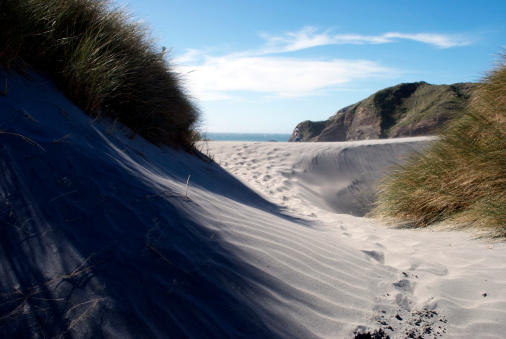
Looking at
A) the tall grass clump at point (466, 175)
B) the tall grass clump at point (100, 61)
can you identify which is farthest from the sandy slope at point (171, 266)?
the tall grass clump at point (100, 61)

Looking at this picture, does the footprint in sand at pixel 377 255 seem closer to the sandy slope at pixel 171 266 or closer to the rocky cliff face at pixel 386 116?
the sandy slope at pixel 171 266

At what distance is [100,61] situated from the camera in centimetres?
413

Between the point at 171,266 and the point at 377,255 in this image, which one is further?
the point at 377,255

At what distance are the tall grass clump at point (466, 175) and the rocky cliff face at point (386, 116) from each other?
17.7 metres

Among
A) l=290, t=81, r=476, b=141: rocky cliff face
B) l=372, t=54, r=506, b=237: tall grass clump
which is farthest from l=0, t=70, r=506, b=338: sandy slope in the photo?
l=290, t=81, r=476, b=141: rocky cliff face

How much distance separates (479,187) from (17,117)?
14.0ft

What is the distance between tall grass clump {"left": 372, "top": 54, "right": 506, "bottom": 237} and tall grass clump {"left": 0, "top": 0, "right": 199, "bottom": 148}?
3.64 metres

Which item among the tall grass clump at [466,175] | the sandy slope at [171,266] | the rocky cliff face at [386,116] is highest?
the rocky cliff face at [386,116]

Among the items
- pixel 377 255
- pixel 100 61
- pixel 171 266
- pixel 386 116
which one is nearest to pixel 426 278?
pixel 377 255

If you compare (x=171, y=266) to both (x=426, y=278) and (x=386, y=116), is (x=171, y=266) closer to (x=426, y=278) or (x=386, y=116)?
(x=426, y=278)

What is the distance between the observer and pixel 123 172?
2641 millimetres

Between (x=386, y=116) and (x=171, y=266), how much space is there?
25580mm

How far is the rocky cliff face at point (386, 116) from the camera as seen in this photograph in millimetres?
21934

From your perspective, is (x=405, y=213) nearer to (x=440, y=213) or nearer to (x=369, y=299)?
(x=440, y=213)
